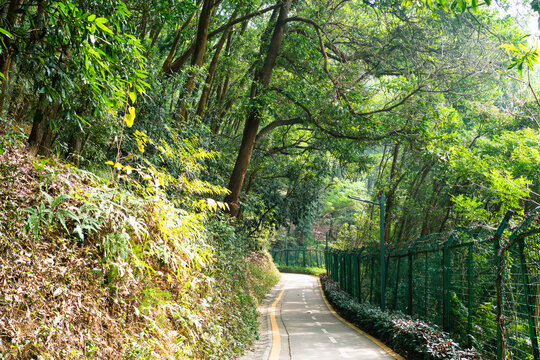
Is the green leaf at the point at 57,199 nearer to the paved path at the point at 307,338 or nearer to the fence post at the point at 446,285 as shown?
the paved path at the point at 307,338

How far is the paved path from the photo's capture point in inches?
344

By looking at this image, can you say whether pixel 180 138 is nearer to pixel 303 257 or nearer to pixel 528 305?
pixel 528 305

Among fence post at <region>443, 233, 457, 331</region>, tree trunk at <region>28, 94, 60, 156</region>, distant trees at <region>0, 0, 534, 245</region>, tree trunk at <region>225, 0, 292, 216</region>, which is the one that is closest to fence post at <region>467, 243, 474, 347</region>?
fence post at <region>443, 233, 457, 331</region>

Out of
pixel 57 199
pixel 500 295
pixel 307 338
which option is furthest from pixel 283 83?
pixel 57 199

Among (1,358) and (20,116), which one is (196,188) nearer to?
(20,116)

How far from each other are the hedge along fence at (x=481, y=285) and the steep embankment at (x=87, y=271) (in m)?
4.92

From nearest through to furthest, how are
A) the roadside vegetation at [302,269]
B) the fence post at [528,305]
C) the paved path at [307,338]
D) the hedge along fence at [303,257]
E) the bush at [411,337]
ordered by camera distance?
the fence post at [528,305] < the bush at [411,337] < the paved path at [307,338] < the roadside vegetation at [302,269] < the hedge along fence at [303,257]

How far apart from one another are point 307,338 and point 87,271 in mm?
7880

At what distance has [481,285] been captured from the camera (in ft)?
30.7

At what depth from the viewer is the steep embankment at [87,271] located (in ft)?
11.7

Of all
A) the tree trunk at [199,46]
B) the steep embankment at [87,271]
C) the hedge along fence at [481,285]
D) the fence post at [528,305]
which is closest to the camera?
the steep embankment at [87,271]

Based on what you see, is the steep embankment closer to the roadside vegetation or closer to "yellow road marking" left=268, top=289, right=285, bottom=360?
"yellow road marking" left=268, top=289, right=285, bottom=360

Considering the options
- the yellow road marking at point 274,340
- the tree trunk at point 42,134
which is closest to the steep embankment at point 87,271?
the tree trunk at point 42,134

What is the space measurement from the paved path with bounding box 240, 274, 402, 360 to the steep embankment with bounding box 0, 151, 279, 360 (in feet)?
9.89
